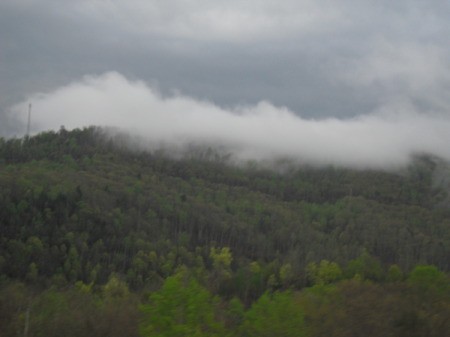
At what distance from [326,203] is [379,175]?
42132mm

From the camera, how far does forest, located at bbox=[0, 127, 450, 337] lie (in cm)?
1046

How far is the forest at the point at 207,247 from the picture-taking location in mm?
10461

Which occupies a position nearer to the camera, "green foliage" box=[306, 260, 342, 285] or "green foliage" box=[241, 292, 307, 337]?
"green foliage" box=[241, 292, 307, 337]

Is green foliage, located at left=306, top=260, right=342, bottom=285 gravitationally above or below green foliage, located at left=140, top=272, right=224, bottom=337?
below

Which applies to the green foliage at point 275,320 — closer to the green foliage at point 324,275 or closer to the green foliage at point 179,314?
the green foliage at point 179,314

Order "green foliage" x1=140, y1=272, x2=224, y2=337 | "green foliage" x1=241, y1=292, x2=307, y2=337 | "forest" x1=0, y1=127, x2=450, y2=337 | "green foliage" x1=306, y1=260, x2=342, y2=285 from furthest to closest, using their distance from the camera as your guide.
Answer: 1. "green foliage" x1=306, y1=260, x2=342, y2=285
2. "forest" x1=0, y1=127, x2=450, y2=337
3. "green foliage" x1=241, y1=292, x2=307, y2=337
4. "green foliage" x1=140, y1=272, x2=224, y2=337

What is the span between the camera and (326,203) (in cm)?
16412

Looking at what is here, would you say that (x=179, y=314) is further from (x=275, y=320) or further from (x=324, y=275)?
(x=324, y=275)

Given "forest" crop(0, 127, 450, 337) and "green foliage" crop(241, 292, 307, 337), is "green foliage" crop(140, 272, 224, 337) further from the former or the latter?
"green foliage" crop(241, 292, 307, 337)

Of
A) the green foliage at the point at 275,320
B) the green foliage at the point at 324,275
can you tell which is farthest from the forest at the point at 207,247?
the green foliage at the point at 324,275

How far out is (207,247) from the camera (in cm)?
9781

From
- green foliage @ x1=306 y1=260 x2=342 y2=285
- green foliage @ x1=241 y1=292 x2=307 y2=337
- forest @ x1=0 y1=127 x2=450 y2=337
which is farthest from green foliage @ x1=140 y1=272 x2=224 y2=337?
green foliage @ x1=306 y1=260 x2=342 y2=285

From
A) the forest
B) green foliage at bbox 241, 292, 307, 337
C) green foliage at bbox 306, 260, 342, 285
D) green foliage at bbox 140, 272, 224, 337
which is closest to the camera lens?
green foliage at bbox 140, 272, 224, 337

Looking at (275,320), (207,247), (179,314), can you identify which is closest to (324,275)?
(275,320)
